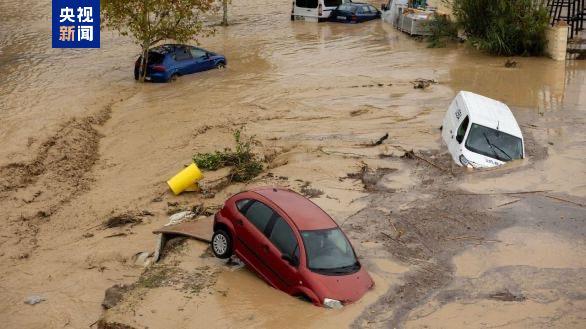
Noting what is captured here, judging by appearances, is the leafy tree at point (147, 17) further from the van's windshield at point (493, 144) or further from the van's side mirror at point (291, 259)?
the van's side mirror at point (291, 259)

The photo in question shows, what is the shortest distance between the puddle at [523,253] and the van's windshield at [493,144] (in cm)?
361

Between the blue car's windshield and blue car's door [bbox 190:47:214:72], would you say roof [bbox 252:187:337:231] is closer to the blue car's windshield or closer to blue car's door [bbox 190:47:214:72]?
the blue car's windshield

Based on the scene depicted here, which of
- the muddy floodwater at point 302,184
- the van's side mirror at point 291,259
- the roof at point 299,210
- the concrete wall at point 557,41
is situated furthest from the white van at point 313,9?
the van's side mirror at point 291,259

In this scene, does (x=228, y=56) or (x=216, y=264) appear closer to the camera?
(x=216, y=264)

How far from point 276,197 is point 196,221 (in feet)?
8.64

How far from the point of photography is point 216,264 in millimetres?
12102

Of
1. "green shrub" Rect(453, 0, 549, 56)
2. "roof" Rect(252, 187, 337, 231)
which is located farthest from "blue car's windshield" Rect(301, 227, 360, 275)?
"green shrub" Rect(453, 0, 549, 56)

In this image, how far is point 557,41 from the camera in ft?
93.4

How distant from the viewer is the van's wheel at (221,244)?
38.9 ft

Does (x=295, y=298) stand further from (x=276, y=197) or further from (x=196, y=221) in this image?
(x=196, y=221)

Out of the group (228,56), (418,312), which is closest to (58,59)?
(228,56)

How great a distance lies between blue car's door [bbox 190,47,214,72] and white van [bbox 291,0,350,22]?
1098 centimetres

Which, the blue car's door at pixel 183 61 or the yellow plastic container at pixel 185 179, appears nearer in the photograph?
the yellow plastic container at pixel 185 179

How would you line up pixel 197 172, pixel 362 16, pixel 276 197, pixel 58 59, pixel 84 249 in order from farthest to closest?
pixel 362 16 → pixel 58 59 → pixel 197 172 → pixel 84 249 → pixel 276 197
